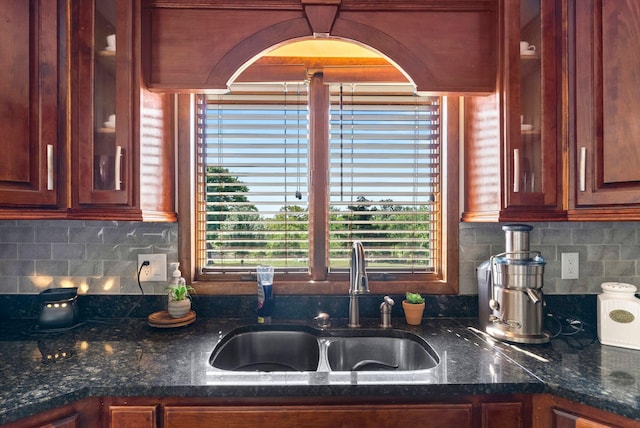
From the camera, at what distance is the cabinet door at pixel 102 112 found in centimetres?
135

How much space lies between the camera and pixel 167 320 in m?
1.53

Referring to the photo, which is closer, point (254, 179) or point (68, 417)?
point (68, 417)

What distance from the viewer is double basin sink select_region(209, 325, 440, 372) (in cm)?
151

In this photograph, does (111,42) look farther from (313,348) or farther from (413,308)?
(413,308)

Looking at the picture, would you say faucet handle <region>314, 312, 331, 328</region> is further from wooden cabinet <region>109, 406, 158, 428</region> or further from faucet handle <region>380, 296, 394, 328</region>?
wooden cabinet <region>109, 406, 158, 428</region>

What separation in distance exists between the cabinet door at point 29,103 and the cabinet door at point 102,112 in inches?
3.2

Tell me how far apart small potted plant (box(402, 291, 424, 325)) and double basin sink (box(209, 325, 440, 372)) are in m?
0.10

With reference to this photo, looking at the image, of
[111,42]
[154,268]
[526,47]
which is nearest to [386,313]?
[154,268]

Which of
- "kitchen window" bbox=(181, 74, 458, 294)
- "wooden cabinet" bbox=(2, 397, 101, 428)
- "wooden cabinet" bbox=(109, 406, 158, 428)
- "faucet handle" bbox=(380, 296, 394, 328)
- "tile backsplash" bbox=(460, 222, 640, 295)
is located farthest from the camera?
"kitchen window" bbox=(181, 74, 458, 294)

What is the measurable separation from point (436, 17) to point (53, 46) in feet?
4.91

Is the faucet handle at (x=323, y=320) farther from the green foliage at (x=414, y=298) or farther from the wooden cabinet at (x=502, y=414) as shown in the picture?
the wooden cabinet at (x=502, y=414)

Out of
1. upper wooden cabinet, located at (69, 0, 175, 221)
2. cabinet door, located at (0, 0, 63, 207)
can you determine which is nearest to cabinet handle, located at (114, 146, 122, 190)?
upper wooden cabinet, located at (69, 0, 175, 221)

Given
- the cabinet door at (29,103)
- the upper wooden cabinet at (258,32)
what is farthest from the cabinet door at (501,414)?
the cabinet door at (29,103)

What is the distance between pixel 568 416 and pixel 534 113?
3.46 ft
